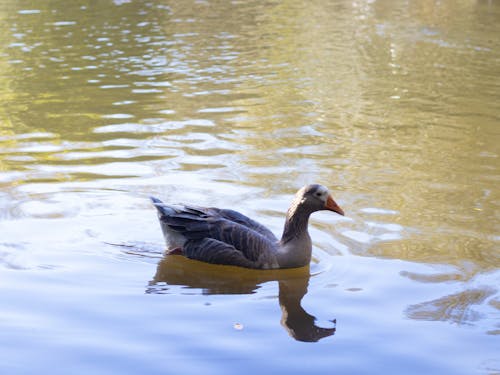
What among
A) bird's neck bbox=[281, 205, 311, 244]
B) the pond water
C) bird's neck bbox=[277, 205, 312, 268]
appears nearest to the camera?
the pond water

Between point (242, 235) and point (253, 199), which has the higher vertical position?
point (242, 235)

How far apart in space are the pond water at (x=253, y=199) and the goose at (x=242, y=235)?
16 centimetres

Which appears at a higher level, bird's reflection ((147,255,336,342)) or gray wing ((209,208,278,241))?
gray wing ((209,208,278,241))

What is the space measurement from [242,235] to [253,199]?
209 centimetres

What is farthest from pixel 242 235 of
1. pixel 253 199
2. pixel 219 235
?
pixel 253 199

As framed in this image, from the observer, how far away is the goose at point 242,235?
8.95 meters

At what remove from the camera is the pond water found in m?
7.21

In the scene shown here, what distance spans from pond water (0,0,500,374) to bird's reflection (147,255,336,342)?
0.08 ft

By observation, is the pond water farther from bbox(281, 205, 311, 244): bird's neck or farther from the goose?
bbox(281, 205, 311, 244): bird's neck

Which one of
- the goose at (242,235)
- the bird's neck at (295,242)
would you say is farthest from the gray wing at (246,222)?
the bird's neck at (295,242)

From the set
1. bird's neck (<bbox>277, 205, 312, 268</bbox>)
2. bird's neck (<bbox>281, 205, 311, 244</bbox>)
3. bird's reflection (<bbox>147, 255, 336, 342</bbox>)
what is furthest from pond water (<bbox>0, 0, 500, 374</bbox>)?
bird's neck (<bbox>281, 205, 311, 244</bbox>)

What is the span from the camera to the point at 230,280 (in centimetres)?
885

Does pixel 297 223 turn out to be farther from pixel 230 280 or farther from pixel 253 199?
pixel 253 199

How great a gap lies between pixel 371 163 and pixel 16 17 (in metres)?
21.8
